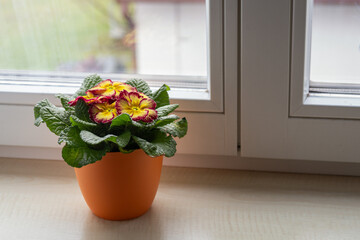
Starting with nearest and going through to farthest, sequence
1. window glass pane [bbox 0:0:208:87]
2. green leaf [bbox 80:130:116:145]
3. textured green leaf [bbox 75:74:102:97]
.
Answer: green leaf [bbox 80:130:116:145], textured green leaf [bbox 75:74:102:97], window glass pane [bbox 0:0:208:87]

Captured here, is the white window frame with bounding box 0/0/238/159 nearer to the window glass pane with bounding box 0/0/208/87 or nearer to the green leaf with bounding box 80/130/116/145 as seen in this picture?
the window glass pane with bounding box 0/0/208/87

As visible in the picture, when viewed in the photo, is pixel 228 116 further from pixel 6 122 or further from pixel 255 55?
pixel 6 122

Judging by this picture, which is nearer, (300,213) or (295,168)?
(300,213)

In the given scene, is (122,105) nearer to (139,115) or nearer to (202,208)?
(139,115)

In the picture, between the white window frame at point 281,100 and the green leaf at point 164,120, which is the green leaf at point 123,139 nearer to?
the green leaf at point 164,120

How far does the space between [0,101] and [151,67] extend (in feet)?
1.09

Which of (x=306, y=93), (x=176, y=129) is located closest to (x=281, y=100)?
(x=306, y=93)

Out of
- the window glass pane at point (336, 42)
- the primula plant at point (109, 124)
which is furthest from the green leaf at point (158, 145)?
the window glass pane at point (336, 42)

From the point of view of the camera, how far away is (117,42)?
89cm

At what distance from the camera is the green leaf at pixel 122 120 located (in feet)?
2.09

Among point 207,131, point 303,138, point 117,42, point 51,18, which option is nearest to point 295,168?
point 303,138

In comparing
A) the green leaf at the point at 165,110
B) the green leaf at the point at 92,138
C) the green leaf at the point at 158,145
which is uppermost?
the green leaf at the point at 165,110

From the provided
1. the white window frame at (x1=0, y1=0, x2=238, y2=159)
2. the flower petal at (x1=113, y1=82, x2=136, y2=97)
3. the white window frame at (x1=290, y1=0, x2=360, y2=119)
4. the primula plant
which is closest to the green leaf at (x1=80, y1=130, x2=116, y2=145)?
the primula plant

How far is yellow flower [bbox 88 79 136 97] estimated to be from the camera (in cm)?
70
